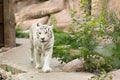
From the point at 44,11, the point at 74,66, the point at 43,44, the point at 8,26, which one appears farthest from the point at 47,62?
the point at 44,11

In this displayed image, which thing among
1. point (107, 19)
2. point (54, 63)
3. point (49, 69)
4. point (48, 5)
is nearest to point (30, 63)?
point (54, 63)

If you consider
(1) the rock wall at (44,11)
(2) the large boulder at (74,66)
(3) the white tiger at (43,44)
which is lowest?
(2) the large boulder at (74,66)

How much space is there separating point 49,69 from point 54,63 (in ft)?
4.11

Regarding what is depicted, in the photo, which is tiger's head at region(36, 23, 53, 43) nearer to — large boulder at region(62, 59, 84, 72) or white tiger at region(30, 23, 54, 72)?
white tiger at region(30, 23, 54, 72)

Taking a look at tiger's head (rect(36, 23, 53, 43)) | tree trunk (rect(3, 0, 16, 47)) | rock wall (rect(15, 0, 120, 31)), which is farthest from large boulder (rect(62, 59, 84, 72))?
rock wall (rect(15, 0, 120, 31))

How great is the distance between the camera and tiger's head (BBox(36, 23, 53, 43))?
8172mm

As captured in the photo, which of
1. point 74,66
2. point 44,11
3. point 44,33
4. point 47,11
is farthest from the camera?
point 44,11

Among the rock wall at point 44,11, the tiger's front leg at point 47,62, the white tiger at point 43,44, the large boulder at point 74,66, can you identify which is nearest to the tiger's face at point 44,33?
the white tiger at point 43,44

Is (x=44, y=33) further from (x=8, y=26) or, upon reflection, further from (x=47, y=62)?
(x=8, y=26)

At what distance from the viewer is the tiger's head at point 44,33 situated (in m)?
8.17

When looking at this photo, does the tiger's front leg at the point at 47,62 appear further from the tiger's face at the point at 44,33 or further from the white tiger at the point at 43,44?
the tiger's face at the point at 44,33

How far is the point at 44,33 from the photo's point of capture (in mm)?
8195

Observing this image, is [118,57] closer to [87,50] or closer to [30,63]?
[87,50]

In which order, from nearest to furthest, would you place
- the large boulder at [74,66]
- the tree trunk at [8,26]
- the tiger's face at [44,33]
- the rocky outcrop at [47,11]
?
the tiger's face at [44,33], the large boulder at [74,66], the tree trunk at [8,26], the rocky outcrop at [47,11]
